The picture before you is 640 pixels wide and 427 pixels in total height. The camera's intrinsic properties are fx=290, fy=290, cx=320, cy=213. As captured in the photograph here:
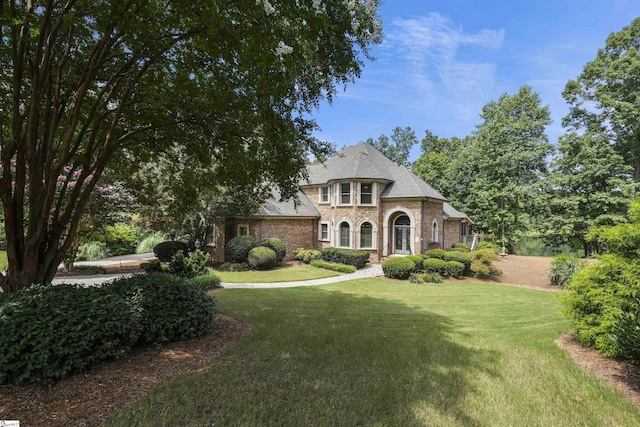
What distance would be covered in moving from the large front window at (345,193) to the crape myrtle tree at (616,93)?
1873 centimetres

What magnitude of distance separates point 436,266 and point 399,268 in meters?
2.17

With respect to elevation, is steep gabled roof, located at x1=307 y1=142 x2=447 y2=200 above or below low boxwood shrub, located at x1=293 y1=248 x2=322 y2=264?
above

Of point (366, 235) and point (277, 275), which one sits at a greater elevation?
point (366, 235)

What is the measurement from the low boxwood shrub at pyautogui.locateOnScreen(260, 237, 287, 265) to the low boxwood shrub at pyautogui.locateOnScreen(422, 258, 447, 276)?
8.61 metres

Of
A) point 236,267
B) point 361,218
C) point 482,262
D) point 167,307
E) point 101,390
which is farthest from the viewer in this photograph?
point 361,218

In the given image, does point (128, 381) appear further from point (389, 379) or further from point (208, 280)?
point (208, 280)

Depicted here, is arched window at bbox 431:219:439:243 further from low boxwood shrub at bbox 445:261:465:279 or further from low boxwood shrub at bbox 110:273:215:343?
low boxwood shrub at bbox 110:273:215:343

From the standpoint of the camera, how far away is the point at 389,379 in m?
4.41

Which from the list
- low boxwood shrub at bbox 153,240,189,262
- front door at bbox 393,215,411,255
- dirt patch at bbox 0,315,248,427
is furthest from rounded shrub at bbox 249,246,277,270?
dirt patch at bbox 0,315,248,427

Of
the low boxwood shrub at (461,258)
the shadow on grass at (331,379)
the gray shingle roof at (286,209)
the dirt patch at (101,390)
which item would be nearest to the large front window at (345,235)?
the gray shingle roof at (286,209)

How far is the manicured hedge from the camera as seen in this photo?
381cm

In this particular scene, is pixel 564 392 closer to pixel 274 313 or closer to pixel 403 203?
pixel 274 313

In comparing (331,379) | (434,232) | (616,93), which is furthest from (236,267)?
(616,93)

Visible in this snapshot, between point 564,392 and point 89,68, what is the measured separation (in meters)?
9.31
